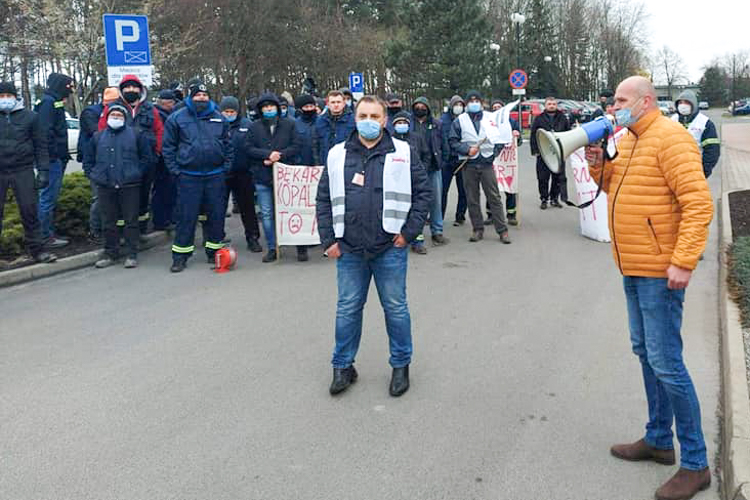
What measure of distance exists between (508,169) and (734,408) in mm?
7708

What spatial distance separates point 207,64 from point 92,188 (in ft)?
79.8

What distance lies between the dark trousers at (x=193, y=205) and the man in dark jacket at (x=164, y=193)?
1.73 m

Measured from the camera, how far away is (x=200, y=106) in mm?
8586

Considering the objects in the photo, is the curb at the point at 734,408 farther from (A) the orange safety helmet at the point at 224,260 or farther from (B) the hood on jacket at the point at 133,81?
(B) the hood on jacket at the point at 133,81

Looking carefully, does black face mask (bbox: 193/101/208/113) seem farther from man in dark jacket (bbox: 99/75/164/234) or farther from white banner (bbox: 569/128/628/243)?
white banner (bbox: 569/128/628/243)

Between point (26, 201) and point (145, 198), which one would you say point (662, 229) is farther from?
point (145, 198)

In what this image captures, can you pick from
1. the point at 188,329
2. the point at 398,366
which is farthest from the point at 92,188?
the point at 398,366

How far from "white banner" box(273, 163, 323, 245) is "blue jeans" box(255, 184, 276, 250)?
0.27 feet

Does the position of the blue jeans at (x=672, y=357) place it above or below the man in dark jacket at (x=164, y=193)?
below

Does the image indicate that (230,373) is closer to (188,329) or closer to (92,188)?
(188,329)

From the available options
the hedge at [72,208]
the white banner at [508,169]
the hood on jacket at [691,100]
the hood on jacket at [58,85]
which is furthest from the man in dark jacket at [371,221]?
the white banner at [508,169]

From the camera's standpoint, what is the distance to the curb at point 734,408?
3.45 m

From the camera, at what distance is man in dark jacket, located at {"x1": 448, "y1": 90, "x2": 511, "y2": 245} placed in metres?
9.99

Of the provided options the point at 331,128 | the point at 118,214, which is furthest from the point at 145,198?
the point at 331,128
